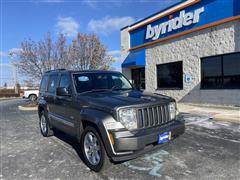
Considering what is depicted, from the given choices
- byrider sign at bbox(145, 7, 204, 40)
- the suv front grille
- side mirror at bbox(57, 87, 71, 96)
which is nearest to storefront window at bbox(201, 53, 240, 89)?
byrider sign at bbox(145, 7, 204, 40)

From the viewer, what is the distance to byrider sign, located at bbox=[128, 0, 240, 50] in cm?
956

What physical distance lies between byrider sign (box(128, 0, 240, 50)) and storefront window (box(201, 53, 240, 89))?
1.89 m

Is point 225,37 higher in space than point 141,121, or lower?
higher

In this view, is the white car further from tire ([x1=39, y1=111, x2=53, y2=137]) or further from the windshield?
the windshield

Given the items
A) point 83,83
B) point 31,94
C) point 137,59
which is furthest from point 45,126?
point 31,94

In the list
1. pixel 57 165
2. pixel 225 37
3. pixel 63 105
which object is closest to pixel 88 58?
pixel 225 37

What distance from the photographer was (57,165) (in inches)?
149

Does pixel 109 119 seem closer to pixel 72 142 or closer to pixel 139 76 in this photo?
pixel 72 142

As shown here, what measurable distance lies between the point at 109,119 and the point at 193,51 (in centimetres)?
967

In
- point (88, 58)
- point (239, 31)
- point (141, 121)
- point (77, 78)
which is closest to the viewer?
point (141, 121)

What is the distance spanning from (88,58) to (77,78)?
14.0 meters

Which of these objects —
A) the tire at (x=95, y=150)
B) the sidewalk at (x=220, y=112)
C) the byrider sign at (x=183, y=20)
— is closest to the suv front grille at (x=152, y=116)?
the tire at (x=95, y=150)

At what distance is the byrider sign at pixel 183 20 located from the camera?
956 cm

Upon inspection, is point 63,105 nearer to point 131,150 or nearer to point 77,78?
point 77,78
